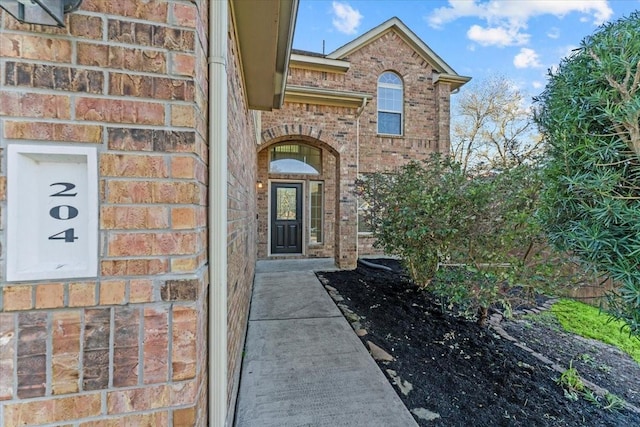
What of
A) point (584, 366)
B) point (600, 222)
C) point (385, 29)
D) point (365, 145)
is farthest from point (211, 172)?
point (385, 29)

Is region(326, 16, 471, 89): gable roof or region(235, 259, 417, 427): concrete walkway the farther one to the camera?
region(326, 16, 471, 89): gable roof

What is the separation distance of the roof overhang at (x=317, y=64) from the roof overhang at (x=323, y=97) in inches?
55.2

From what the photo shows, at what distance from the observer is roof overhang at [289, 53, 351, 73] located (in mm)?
7660

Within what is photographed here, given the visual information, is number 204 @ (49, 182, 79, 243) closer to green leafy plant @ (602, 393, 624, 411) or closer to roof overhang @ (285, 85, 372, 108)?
green leafy plant @ (602, 393, 624, 411)

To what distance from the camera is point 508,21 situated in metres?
11.5

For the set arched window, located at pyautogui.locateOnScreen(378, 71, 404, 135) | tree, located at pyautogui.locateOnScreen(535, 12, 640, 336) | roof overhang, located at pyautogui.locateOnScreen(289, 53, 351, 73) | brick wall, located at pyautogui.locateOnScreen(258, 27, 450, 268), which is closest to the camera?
tree, located at pyautogui.locateOnScreen(535, 12, 640, 336)

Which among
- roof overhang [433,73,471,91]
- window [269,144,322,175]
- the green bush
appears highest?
roof overhang [433,73,471,91]

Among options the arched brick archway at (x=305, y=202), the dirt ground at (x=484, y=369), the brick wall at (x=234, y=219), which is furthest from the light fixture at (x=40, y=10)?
the arched brick archway at (x=305, y=202)

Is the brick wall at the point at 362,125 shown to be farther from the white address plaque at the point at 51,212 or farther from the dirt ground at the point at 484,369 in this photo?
the white address plaque at the point at 51,212

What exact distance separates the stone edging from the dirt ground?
0.08 meters

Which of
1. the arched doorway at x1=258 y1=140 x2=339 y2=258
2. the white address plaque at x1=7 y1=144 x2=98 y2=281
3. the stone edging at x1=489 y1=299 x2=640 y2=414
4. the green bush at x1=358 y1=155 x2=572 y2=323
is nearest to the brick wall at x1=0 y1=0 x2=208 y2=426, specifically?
the white address plaque at x1=7 y1=144 x2=98 y2=281

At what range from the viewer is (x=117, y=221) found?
105 cm

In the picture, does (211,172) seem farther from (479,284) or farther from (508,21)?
(508,21)

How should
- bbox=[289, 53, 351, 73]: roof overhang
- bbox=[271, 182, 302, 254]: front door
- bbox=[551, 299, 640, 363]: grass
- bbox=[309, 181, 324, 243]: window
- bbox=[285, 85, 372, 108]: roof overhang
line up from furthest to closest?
bbox=[309, 181, 324, 243]: window → bbox=[271, 182, 302, 254]: front door → bbox=[289, 53, 351, 73]: roof overhang → bbox=[285, 85, 372, 108]: roof overhang → bbox=[551, 299, 640, 363]: grass
